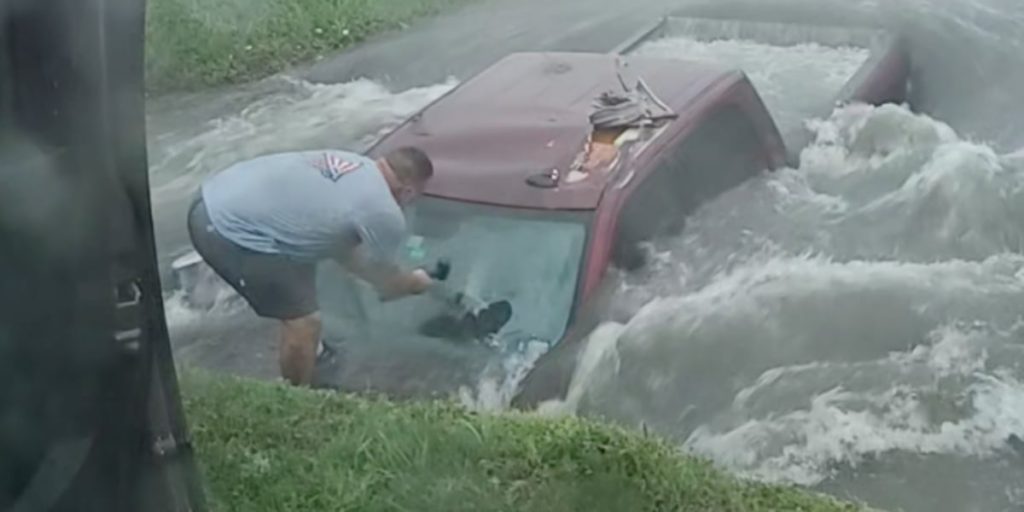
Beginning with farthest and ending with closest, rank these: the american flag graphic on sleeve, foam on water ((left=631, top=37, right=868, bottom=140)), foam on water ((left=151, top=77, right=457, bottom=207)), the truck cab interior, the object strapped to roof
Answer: foam on water ((left=631, top=37, right=868, bottom=140)), foam on water ((left=151, top=77, right=457, bottom=207)), the object strapped to roof, the american flag graphic on sleeve, the truck cab interior

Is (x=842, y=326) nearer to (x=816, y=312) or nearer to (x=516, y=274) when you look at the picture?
(x=816, y=312)

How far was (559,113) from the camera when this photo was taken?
4965mm

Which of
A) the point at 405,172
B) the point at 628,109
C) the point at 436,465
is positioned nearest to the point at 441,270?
the point at 405,172

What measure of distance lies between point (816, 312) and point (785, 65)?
6.28 feet

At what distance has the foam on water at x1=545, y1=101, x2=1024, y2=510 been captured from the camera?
173 inches

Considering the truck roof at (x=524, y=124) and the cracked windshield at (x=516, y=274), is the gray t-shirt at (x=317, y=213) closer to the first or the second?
the cracked windshield at (x=516, y=274)

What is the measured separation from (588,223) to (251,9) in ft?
13.6

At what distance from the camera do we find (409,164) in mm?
4590

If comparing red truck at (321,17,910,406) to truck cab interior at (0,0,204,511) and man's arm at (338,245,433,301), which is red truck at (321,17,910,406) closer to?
man's arm at (338,245,433,301)

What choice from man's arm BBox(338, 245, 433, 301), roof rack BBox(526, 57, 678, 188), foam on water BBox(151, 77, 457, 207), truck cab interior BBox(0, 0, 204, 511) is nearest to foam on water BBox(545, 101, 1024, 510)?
roof rack BBox(526, 57, 678, 188)

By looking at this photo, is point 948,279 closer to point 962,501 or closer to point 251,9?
point 962,501

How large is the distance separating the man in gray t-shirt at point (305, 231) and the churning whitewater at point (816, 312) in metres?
0.11

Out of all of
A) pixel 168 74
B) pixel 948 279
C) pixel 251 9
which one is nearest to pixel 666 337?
pixel 948 279

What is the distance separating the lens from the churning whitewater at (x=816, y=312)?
14.3 feet
